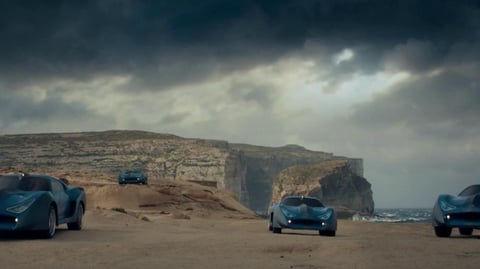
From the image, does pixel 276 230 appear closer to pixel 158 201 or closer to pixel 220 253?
pixel 220 253

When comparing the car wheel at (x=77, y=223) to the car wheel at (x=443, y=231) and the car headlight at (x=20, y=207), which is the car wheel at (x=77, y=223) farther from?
the car wheel at (x=443, y=231)

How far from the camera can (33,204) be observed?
13.5 meters

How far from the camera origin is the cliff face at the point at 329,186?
12138 cm

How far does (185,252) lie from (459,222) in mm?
7922

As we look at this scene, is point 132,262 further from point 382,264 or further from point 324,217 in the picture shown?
point 324,217

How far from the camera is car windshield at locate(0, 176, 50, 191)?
14348mm

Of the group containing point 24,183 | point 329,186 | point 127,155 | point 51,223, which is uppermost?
point 127,155

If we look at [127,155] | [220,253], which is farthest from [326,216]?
[127,155]

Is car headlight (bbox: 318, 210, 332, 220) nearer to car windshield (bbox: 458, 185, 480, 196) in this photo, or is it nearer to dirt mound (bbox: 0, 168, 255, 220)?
car windshield (bbox: 458, 185, 480, 196)

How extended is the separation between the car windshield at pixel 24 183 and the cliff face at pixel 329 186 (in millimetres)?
105491

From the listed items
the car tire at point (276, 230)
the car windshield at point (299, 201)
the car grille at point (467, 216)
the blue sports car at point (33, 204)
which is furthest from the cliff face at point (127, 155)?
the blue sports car at point (33, 204)

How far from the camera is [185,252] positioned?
1142 cm

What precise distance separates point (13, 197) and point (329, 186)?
115 m

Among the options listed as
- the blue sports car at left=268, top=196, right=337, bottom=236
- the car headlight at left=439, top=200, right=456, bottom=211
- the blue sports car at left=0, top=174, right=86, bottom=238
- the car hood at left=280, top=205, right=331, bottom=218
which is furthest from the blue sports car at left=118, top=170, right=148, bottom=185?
the car headlight at left=439, top=200, right=456, bottom=211
